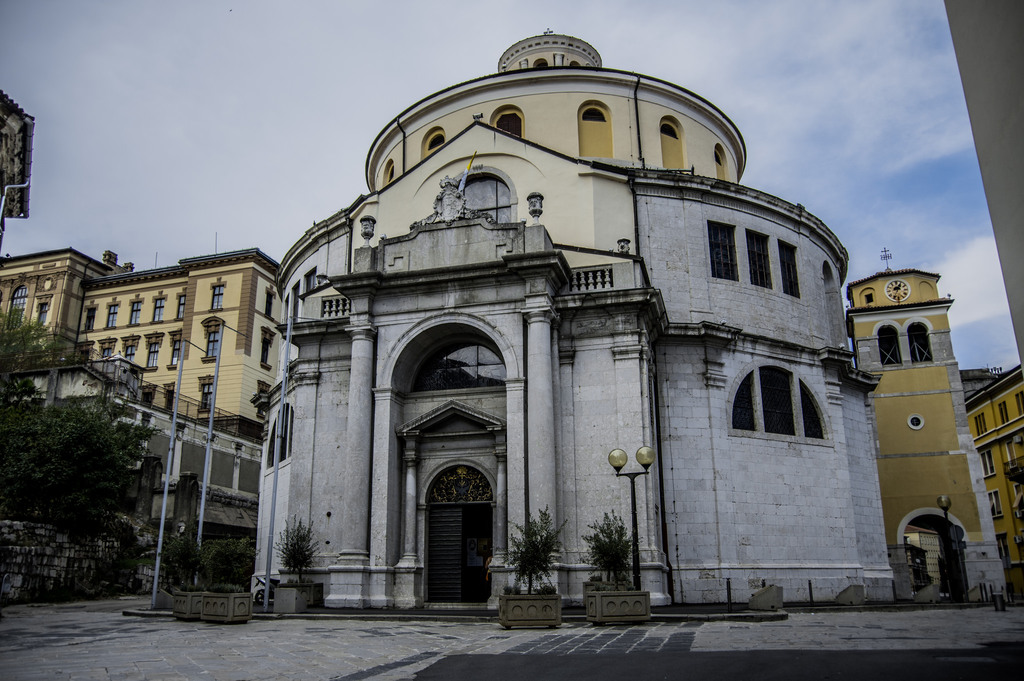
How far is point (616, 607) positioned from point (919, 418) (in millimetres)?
30359

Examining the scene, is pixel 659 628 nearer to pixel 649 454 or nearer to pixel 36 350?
pixel 649 454

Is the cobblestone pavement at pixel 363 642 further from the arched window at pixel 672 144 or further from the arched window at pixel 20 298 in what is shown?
the arched window at pixel 20 298

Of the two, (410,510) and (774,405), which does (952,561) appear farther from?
(410,510)

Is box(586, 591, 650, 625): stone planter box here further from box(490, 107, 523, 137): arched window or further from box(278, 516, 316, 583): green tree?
box(490, 107, 523, 137): arched window

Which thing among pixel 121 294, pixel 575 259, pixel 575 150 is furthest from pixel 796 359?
pixel 121 294

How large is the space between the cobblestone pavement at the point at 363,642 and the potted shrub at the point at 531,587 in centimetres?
35

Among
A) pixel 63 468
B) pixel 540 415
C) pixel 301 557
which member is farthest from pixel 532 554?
pixel 63 468

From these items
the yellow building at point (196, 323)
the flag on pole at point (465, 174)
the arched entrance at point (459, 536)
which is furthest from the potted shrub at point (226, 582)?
the yellow building at point (196, 323)

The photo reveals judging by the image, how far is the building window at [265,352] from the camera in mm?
61016

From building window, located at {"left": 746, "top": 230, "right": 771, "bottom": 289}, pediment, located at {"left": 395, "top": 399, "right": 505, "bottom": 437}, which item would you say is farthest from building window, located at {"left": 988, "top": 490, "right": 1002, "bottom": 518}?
pediment, located at {"left": 395, "top": 399, "right": 505, "bottom": 437}

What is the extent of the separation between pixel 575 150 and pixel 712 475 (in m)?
13.9

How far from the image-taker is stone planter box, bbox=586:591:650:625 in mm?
17453

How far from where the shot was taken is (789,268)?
103 ft

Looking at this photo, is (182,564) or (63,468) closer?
(182,564)
